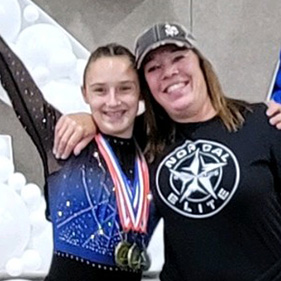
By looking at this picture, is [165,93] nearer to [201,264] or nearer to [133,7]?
[201,264]

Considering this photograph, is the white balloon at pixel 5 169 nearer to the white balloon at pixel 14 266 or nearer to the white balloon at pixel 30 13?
the white balloon at pixel 14 266

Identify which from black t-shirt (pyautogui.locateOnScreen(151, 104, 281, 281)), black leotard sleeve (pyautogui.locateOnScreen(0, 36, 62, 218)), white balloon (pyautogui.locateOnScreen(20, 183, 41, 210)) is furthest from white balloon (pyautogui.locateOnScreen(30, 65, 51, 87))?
black t-shirt (pyautogui.locateOnScreen(151, 104, 281, 281))

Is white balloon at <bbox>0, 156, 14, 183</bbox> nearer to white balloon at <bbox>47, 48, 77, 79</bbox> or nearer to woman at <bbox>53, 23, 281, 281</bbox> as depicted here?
white balloon at <bbox>47, 48, 77, 79</bbox>

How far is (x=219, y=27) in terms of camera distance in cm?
269

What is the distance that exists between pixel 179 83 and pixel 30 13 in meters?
0.94

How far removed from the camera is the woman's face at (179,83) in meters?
1.48

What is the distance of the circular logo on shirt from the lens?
4.66 ft

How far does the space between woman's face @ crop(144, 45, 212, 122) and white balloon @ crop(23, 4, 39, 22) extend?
874 mm

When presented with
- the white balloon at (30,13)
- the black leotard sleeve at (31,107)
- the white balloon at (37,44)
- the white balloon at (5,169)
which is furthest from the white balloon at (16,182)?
the black leotard sleeve at (31,107)

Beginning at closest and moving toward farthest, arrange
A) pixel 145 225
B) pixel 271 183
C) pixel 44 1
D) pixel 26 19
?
pixel 271 183 < pixel 145 225 < pixel 26 19 < pixel 44 1

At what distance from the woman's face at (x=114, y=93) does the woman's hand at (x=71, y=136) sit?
0.03m

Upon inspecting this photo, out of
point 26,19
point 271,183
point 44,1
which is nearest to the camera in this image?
point 271,183

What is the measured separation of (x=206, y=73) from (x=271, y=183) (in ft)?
0.75

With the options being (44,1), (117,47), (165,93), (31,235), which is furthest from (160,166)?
(44,1)
